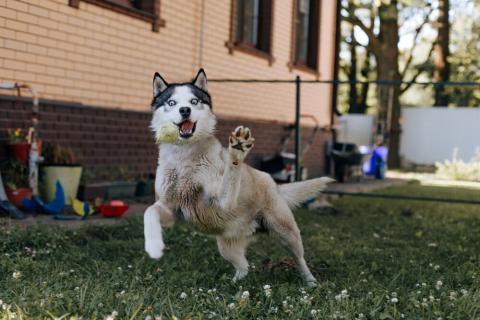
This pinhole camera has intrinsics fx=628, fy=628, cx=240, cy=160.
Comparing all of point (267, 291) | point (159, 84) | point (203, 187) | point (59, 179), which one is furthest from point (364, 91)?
point (267, 291)

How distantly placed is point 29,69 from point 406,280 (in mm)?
4890

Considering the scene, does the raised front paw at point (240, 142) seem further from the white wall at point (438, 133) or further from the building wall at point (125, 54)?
the white wall at point (438, 133)

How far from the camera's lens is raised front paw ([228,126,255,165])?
3.43 metres

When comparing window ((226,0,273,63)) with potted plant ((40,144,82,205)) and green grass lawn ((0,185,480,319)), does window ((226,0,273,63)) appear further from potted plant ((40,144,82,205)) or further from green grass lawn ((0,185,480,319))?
green grass lawn ((0,185,480,319))

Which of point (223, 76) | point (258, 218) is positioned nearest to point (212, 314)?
point (258, 218)

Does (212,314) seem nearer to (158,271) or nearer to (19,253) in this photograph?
(158,271)

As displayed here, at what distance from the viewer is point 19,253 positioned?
466 centimetres

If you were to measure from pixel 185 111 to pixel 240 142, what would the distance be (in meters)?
0.62

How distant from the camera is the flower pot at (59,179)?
7.19 metres

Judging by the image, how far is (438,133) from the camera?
23.6 meters

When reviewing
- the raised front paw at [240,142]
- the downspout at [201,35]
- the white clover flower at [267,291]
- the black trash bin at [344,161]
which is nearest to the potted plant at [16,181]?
the white clover flower at [267,291]

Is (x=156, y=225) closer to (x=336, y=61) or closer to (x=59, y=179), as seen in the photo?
(x=59, y=179)

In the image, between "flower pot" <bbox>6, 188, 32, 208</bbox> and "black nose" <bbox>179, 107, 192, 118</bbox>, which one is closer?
"black nose" <bbox>179, 107, 192, 118</bbox>

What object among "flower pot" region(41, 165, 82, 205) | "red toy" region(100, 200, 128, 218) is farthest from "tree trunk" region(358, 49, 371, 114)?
"red toy" region(100, 200, 128, 218)
